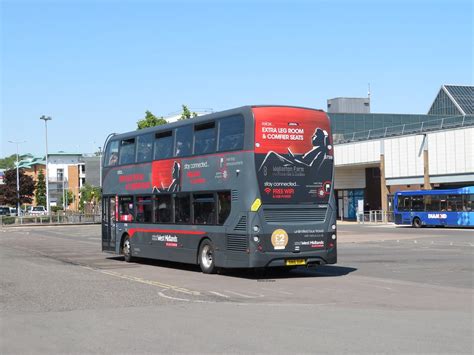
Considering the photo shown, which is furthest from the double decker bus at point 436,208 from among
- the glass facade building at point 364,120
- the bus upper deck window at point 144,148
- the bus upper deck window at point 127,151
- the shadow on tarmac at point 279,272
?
the glass facade building at point 364,120

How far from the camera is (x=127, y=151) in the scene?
73.5 ft

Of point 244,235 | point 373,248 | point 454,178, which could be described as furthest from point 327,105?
point 244,235

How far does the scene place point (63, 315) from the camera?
428 inches

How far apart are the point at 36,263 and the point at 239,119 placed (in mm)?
9846

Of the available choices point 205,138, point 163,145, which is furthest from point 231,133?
point 163,145

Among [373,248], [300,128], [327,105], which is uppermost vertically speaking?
[327,105]

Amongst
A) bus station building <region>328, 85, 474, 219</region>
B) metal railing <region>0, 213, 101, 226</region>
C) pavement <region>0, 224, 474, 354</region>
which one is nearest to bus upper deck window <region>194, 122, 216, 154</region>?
pavement <region>0, 224, 474, 354</region>

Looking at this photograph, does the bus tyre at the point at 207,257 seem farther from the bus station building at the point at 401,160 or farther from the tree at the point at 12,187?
the tree at the point at 12,187

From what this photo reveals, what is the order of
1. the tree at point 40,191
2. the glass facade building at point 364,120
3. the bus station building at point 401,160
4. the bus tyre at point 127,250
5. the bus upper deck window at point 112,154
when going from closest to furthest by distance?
the bus tyre at point 127,250 → the bus upper deck window at point 112,154 → the bus station building at point 401,160 → the glass facade building at point 364,120 → the tree at point 40,191

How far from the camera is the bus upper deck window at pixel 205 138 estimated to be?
1774cm

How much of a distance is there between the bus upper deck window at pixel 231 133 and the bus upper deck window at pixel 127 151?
5512 mm

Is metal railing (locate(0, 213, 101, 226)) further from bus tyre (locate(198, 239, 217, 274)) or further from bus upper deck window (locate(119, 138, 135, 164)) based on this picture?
bus tyre (locate(198, 239, 217, 274))

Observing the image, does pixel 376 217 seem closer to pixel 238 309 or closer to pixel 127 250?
pixel 127 250

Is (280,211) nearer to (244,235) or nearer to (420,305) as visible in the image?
(244,235)
